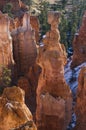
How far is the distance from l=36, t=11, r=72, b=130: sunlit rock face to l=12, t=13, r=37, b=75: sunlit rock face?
8.64m

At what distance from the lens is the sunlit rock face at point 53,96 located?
26.4 metres

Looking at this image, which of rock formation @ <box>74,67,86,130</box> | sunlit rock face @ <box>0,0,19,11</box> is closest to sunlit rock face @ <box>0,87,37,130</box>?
rock formation @ <box>74,67,86,130</box>

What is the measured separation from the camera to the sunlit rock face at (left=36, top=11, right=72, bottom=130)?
86.6 ft

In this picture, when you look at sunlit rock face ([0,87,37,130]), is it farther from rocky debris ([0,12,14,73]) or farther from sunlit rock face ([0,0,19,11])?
sunlit rock face ([0,0,19,11])

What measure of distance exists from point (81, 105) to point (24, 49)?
35.9 ft

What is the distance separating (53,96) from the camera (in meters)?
27.0

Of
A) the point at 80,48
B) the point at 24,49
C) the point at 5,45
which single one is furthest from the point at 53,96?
the point at 80,48

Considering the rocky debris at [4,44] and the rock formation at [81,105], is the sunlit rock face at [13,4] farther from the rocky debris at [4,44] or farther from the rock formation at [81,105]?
the rock formation at [81,105]

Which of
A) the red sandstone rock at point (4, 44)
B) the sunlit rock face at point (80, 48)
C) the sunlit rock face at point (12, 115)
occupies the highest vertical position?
the sunlit rock face at point (12, 115)

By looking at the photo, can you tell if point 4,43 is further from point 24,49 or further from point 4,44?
point 24,49

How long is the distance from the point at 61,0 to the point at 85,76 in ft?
165

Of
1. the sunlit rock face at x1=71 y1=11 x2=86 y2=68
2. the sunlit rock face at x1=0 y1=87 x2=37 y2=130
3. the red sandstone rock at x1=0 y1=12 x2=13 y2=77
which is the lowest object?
the sunlit rock face at x1=71 y1=11 x2=86 y2=68

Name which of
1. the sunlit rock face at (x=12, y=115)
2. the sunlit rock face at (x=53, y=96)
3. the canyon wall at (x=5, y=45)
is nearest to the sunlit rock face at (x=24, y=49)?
the canyon wall at (x=5, y=45)

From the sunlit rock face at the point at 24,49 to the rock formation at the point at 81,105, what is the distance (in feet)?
30.2
